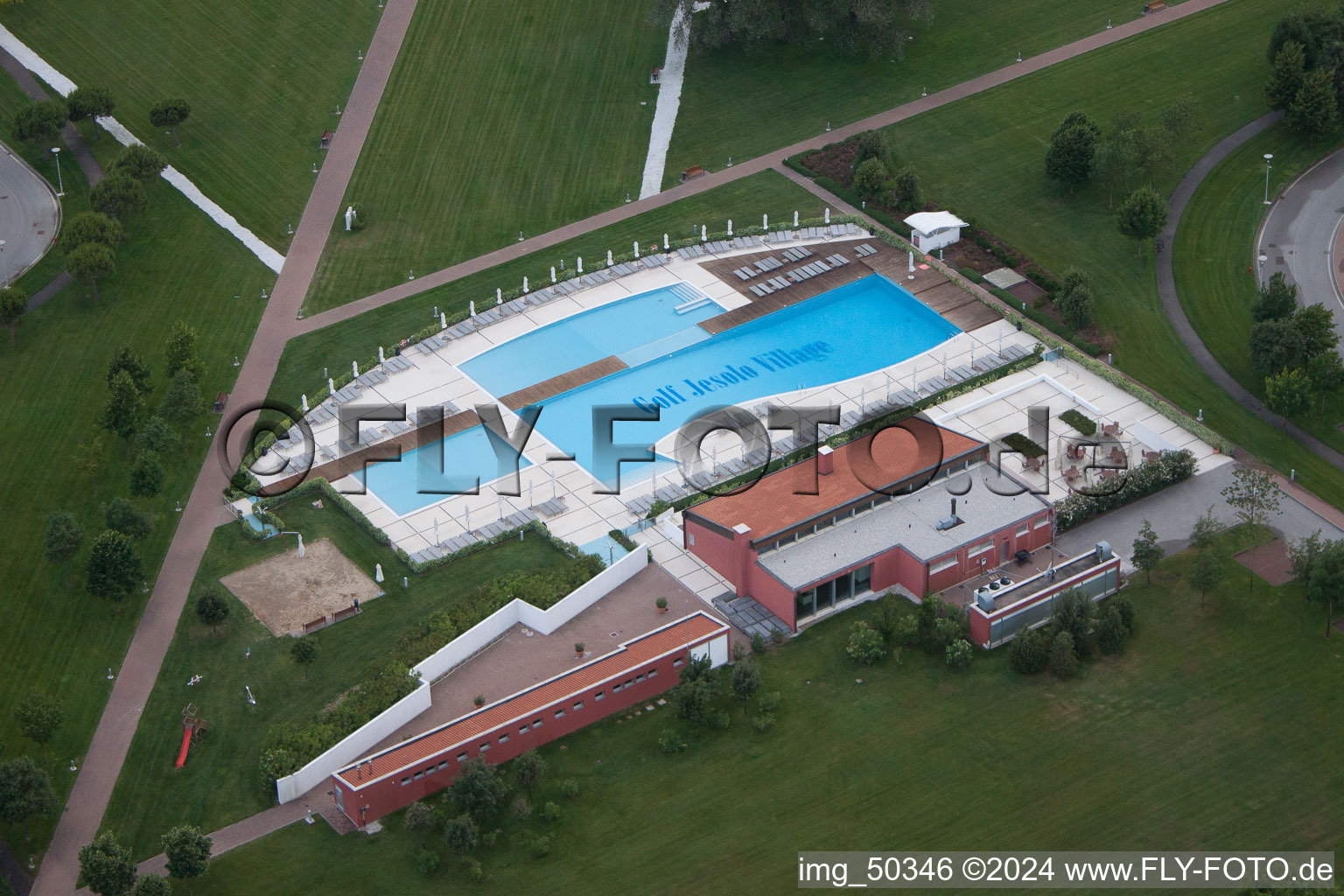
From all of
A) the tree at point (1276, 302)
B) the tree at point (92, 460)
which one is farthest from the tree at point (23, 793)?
the tree at point (1276, 302)

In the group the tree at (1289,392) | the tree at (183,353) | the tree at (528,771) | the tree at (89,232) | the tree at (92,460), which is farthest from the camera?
the tree at (89,232)

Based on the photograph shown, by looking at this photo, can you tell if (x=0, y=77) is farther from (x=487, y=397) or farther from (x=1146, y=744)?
(x=1146, y=744)

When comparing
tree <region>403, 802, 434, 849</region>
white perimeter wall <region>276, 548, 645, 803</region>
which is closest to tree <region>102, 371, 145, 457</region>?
white perimeter wall <region>276, 548, 645, 803</region>

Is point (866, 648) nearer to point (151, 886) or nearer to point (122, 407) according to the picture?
point (151, 886)

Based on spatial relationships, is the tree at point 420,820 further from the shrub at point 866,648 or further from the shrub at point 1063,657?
the shrub at point 1063,657

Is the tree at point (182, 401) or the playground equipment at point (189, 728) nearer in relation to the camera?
the playground equipment at point (189, 728)

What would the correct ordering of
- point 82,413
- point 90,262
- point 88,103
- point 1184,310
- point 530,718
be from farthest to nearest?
1. point 88,103
2. point 90,262
3. point 1184,310
4. point 82,413
5. point 530,718

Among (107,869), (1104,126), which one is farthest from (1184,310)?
(107,869)
